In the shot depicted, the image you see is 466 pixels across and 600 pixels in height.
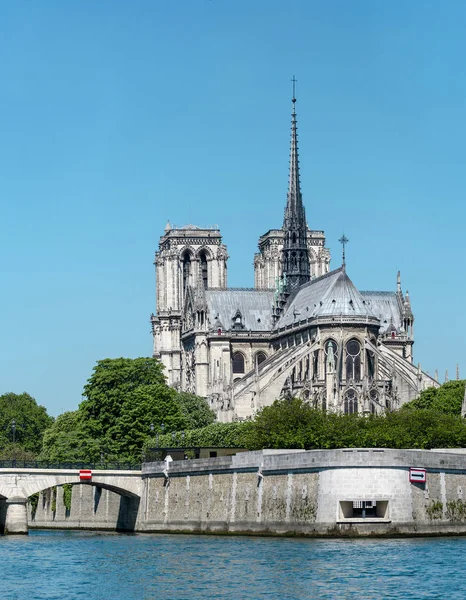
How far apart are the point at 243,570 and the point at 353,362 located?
7875cm

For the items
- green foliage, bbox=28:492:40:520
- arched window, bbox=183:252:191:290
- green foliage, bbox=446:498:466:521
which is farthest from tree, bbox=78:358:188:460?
arched window, bbox=183:252:191:290

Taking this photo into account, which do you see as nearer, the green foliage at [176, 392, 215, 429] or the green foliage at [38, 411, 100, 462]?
the green foliage at [38, 411, 100, 462]

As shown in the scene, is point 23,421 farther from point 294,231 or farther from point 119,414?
point 119,414

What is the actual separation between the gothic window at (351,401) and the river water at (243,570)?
5929 centimetres

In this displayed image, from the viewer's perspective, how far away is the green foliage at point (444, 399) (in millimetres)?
123613

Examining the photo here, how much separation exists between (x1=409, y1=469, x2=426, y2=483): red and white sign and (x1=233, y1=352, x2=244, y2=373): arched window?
8307cm

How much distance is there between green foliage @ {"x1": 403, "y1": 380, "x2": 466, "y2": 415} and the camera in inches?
4867

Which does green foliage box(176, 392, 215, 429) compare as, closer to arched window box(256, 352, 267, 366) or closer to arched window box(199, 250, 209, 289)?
arched window box(256, 352, 267, 366)

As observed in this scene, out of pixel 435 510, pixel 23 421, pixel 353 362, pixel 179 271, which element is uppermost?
pixel 179 271

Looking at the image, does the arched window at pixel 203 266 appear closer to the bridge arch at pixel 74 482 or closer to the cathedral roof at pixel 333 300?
the cathedral roof at pixel 333 300

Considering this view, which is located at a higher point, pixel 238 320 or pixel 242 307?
pixel 242 307

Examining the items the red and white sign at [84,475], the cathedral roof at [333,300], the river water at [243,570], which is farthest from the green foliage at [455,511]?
the cathedral roof at [333,300]

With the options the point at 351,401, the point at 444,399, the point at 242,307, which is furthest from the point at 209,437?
the point at 242,307

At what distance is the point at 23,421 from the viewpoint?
16825 centimetres
